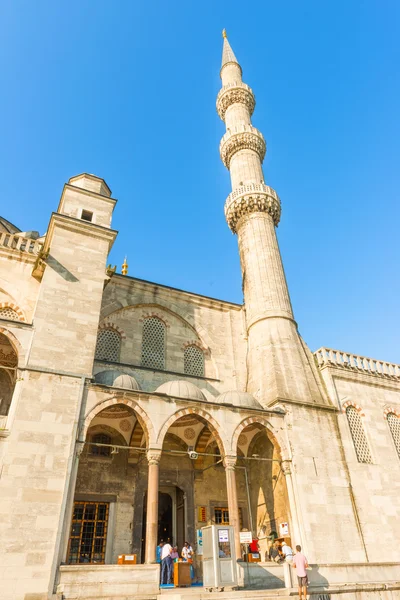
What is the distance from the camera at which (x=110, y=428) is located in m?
12.8

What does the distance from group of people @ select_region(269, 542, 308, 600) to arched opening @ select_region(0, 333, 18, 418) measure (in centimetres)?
847

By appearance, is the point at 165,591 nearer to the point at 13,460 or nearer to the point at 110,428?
the point at 13,460

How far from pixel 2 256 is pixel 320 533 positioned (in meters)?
12.8

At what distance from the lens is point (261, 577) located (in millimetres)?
9570

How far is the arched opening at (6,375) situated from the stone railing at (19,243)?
11.2ft

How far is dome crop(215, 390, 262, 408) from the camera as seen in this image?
41.6ft

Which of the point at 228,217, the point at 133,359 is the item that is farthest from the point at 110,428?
the point at 228,217

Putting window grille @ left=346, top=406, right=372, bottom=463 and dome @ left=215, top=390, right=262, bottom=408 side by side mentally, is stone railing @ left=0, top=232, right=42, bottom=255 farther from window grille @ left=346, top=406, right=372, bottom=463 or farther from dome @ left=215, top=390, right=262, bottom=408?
window grille @ left=346, top=406, right=372, bottom=463

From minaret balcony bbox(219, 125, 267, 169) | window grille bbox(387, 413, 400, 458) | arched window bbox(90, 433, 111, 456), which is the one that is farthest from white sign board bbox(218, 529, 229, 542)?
minaret balcony bbox(219, 125, 267, 169)

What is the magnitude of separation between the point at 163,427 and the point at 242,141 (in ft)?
50.1

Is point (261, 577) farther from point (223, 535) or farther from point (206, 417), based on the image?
point (206, 417)

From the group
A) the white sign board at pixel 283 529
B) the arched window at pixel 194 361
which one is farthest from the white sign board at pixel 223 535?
the arched window at pixel 194 361

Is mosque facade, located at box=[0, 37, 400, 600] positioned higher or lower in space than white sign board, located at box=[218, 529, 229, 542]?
higher

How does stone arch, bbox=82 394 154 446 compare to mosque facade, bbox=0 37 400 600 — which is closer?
mosque facade, bbox=0 37 400 600
